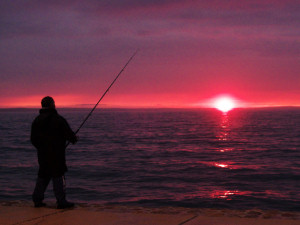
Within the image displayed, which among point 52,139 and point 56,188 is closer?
point 52,139

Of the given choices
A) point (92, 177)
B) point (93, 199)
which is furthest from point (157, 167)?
point (93, 199)

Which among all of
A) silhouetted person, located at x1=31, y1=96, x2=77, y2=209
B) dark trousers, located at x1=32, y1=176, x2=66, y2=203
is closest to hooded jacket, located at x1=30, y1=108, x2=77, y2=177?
silhouetted person, located at x1=31, y1=96, x2=77, y2=209

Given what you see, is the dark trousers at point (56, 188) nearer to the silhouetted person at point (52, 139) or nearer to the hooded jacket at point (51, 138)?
the silhouetted person at point (52, 139)

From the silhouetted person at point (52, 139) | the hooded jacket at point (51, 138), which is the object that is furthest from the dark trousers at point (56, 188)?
the hooded jacket at point (51, 138)

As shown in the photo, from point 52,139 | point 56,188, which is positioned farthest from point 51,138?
point 56,188

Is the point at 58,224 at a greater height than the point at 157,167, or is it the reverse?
the point at 58,224

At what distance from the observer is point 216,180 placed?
16266 millimetres

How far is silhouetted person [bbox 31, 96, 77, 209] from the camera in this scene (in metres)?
6.37

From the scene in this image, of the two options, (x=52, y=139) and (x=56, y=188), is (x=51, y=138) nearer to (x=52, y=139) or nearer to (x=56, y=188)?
(x=52, y=139)

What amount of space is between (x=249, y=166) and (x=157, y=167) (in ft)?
14.9

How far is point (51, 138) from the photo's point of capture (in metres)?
6.39

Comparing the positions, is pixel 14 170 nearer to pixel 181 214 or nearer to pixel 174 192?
pixel 174 192

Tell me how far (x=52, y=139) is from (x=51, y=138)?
0.07 ft

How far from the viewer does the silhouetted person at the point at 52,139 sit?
6.37 metres
